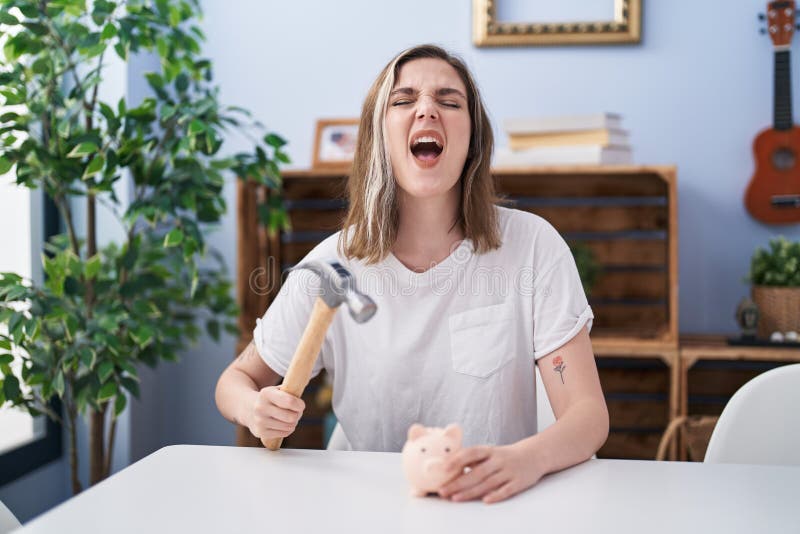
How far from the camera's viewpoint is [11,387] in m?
1.58

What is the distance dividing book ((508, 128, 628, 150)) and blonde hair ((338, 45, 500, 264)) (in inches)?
34.9


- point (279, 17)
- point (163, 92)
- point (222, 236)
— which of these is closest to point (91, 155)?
point (163, 92)

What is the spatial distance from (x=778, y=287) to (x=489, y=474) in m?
1.70

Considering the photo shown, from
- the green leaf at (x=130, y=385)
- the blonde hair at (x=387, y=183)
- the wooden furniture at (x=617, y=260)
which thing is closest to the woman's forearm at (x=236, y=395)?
the blonde hair at (x=387, y=183)

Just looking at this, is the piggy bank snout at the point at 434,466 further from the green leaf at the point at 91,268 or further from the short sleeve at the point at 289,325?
the green leaf at the point at 91,268

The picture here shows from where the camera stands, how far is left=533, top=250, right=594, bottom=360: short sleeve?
1264mm

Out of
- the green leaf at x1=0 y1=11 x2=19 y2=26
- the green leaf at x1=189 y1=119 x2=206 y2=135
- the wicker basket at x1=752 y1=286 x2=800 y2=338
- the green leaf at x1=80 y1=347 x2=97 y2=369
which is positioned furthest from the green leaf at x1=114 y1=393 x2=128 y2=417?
the wicker basket at x1=752 y1=286 x2=800 y2=338

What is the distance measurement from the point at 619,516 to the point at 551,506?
0.08m

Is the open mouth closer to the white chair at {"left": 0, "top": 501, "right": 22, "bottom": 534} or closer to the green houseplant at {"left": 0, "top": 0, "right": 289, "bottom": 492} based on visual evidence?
the green houseplant at {"left": 0, "top": 0, "right": 289, "bottom": 492}

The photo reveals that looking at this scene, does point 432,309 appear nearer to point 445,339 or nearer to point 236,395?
point 445,339

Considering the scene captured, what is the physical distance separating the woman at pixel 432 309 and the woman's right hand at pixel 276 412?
25 centimetres

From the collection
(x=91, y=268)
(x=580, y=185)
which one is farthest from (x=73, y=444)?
(x=580, y=185)

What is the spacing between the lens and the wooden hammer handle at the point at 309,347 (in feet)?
3.07

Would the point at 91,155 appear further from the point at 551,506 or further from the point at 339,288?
the point at 551,506
